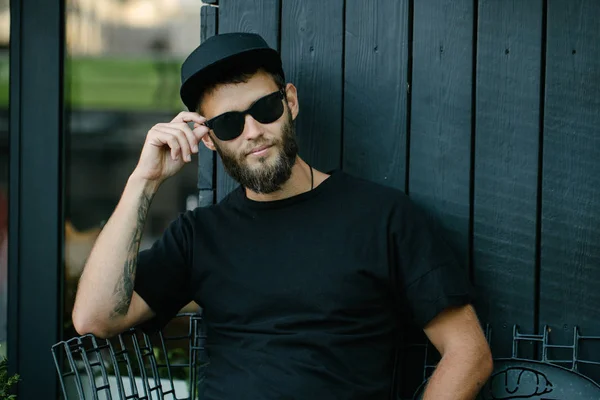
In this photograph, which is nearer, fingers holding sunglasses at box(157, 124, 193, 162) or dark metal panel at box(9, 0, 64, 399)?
fingers holding sunglasses at box(157, 124, 193, 162)

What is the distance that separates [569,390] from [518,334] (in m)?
0.26

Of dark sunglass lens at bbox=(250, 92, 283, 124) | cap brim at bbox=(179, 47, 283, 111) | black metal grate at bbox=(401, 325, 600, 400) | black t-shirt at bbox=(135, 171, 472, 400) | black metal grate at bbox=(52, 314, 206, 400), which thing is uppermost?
cap brim at bbox=(179, 47, 283, 111)

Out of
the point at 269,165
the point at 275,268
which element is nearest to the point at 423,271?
the point at 275,268

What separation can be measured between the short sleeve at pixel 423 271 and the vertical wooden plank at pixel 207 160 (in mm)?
772

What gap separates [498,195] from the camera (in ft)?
8.30

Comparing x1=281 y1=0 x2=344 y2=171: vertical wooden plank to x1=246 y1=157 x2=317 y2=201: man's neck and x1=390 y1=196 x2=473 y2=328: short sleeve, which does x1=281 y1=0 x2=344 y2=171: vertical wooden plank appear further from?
x1=390 y1=196 x2=473 y2=328: short sleeve

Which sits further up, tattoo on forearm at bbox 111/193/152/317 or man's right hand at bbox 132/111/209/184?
man's right hand at bbox 132/111/209/184

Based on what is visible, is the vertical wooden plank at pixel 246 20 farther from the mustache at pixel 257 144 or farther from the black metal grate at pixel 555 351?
the black metal grate at pixel 555 351

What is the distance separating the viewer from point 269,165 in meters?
2.32

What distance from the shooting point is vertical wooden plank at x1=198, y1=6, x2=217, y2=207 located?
2.78 metres

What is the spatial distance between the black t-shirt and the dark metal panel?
757mm

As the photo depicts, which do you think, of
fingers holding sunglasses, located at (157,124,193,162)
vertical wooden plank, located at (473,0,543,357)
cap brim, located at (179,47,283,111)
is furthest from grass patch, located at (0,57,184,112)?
vertical wooden plank, located at (473,0,543,357)

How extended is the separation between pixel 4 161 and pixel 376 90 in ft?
5.14

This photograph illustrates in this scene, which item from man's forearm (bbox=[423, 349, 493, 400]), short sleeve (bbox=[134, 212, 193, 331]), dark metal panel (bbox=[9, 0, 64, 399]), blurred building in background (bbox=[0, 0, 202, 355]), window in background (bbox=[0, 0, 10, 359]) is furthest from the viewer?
blurred building in background (bbox=[0, 0, 202, 355])
